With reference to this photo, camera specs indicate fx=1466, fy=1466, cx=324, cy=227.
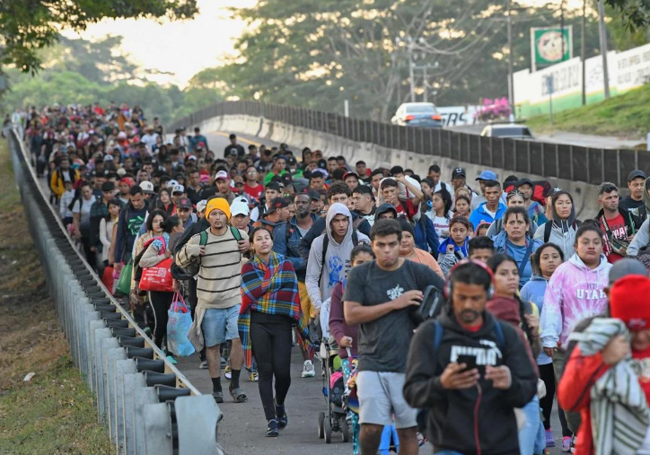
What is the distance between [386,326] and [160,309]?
685cm

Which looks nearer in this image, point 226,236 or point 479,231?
point 226,236

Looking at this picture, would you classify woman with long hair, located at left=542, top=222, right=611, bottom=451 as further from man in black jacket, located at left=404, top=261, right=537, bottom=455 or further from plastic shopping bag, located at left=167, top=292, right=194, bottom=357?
plastic shopping bag, located at left=167, top=292, right=194, bottom=357

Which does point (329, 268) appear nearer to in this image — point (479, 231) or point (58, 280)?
point (479, 231)

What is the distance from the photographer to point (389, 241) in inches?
336

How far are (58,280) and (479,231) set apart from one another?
21.7 feet

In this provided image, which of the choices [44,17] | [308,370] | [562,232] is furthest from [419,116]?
[562,232]

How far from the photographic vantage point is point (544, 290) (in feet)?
35.1

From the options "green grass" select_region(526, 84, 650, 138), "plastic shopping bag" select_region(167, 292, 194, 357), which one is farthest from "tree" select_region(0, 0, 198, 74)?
"green grass" select_region(526, 84, 650, 138)

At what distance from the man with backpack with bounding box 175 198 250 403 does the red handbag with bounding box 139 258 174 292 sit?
5.46 feet

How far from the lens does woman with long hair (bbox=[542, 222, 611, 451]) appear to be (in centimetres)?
991

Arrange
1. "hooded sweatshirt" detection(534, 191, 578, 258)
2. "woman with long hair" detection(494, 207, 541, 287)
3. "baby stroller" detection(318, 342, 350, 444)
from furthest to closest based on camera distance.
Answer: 1. "hooded sweatshirt" detection(534, 191, 578, 258)
2. "woman with long hair" detection(494, 207, 541, 287)
3. "baby stroller" detection(318, 342, 350, 444)

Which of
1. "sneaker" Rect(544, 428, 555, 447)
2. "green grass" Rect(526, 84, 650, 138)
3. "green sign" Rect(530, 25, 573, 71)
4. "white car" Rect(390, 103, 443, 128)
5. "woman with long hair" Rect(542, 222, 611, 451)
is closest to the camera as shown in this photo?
"woman with long hair" Rect(542, 222, 611, 451)

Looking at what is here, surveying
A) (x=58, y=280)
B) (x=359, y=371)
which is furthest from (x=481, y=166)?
(x=359, y=371)

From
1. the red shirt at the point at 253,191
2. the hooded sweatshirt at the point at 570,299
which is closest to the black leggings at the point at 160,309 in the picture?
the hooded sweatshirt at the point at 570,299
